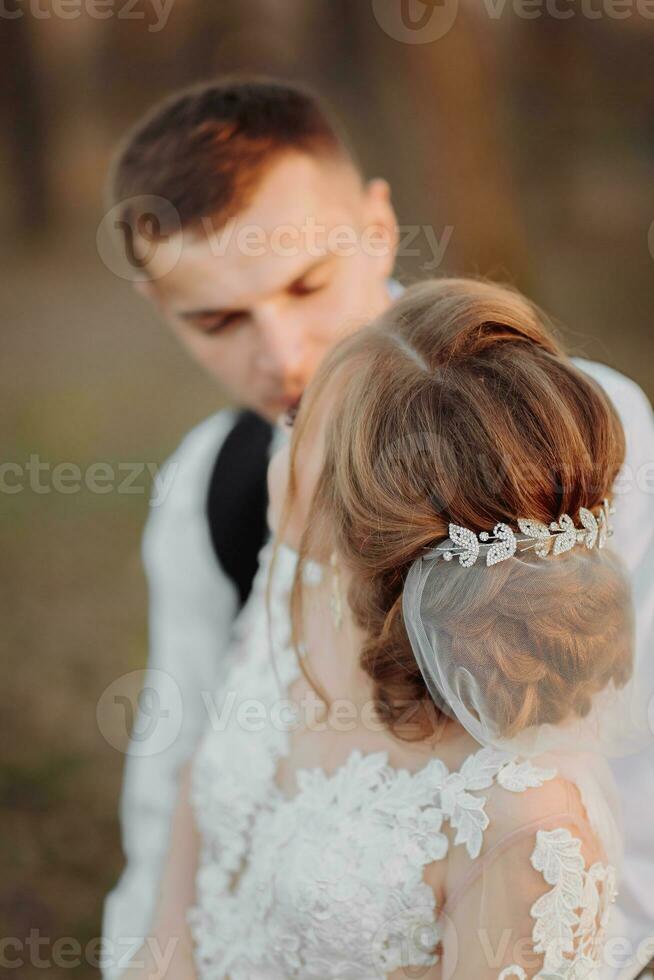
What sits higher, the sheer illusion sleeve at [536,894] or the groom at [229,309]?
the groom at [229,309]

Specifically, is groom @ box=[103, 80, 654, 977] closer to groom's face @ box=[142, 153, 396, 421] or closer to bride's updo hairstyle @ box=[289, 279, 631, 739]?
groom's face @ box=[142, 153, 396, 421]

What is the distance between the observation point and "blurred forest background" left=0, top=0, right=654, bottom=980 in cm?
389

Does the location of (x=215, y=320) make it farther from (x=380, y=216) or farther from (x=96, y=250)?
(x=96, y=250)

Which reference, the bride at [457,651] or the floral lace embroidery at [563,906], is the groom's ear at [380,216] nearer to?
the bride at [457,651]

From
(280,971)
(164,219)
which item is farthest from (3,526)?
(280,971)

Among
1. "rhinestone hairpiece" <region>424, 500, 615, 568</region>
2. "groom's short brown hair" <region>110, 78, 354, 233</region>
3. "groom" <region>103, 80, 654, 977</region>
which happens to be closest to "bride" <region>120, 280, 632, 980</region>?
"rhinestone hairpiece" <region>424, 500, 615, 568</region>

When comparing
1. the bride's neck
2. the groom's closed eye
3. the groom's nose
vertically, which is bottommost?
the bride's neck

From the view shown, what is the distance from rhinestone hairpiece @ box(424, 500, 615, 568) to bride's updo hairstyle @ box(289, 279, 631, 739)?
0.04 ft

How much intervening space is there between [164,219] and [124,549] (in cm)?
371

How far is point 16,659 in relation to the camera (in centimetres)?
461

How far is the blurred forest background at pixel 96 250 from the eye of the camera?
12.8ft

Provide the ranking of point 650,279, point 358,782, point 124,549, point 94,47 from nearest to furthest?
1. point 358,782
2. point 124,549
3. point 650,279
4. point 94,47

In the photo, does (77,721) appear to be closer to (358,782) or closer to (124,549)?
(124,549)

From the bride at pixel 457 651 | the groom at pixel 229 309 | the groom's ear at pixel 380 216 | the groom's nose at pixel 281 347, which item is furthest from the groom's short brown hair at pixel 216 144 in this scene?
the bride at pixel 457 651
